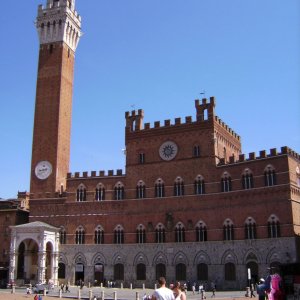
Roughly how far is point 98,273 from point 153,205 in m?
10.4

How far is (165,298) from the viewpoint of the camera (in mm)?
9648

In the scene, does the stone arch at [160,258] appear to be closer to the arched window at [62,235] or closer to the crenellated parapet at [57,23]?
the arched window at [62,235]

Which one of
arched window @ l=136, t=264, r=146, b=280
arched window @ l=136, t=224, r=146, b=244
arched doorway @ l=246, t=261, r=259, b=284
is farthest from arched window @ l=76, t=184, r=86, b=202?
arched doorway @ l=246, t=261, r=259, b=284

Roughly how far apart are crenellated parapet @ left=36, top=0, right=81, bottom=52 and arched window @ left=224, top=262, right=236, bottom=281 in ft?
118

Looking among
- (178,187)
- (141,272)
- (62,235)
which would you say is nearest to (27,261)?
(62,235)

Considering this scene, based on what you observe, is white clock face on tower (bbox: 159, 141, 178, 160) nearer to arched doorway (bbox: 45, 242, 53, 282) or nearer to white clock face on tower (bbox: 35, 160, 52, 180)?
white clock face on tower (bbox: 35, 160, 52, 180)

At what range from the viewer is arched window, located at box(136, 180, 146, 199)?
5236 cm

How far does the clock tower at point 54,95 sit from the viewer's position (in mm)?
56469

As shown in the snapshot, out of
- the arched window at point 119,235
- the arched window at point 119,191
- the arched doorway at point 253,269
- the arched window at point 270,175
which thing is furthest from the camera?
the arched window at point 119,191

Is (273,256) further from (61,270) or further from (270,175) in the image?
(61,270)

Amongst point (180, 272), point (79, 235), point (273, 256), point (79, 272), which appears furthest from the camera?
point (79, 235)

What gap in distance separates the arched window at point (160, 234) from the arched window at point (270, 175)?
12.9m

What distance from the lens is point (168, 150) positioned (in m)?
52.4

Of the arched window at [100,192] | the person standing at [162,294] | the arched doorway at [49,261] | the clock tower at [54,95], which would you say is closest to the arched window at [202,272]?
the arched window at [100,192]
